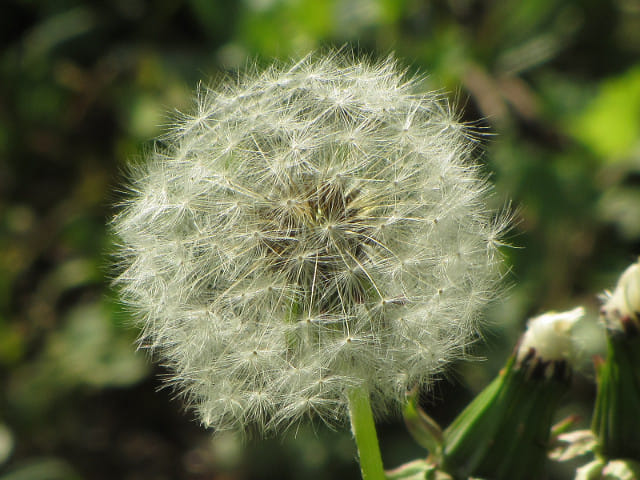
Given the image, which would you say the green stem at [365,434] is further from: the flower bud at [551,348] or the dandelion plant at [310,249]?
the flower bud at [551,348]

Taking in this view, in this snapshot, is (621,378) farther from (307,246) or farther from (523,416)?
(307,246)

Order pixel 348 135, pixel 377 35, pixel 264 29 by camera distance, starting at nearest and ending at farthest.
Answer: pixel 348 135 < pixel 264 29 < pixel 377 35

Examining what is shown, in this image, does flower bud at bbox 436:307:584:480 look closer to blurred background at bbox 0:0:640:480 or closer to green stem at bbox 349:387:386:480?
green stem at bbox 349:387:386:480

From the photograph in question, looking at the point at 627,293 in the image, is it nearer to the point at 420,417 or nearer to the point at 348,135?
the point at 420,417

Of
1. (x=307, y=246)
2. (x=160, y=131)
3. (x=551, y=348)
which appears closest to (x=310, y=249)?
(x=307, y=246)

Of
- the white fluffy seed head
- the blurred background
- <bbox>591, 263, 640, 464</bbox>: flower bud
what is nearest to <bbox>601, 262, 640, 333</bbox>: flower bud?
<bbox>591, 263, 640, 464</bbox>: flower bud

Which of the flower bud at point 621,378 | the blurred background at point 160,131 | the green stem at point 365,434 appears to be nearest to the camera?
the green stem at point 365,434

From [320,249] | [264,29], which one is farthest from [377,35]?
[320,249]

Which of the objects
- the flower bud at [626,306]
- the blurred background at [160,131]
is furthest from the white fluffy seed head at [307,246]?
the blurred background at [160,131]
